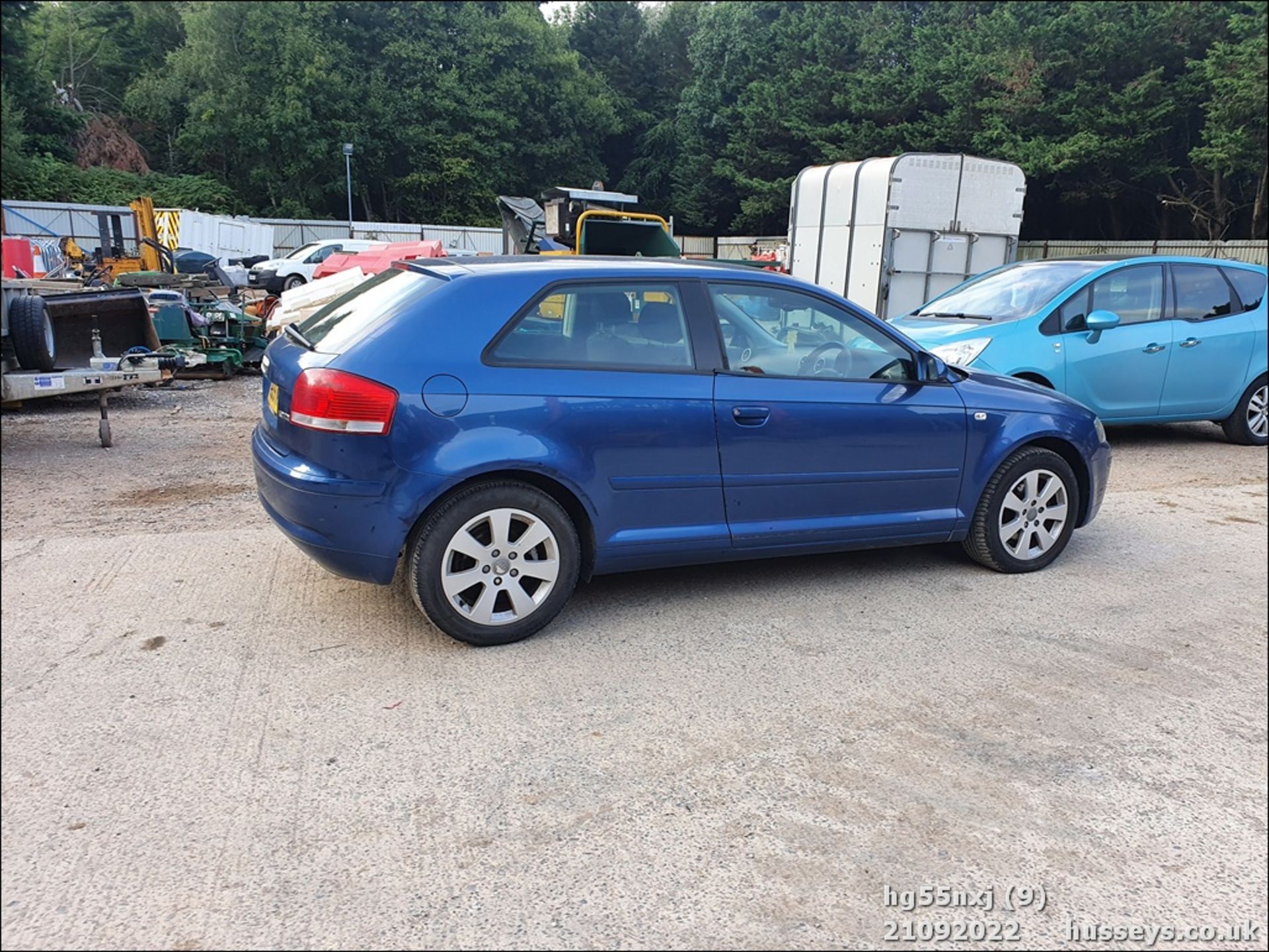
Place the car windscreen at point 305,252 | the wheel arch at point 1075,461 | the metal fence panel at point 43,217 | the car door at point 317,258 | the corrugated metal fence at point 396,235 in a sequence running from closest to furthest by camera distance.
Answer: the metal fence panel at point 43,217
the wheel arch at point 1075,461
the car door at point 317,258
the car windscreen at point 305,252
the corrugated metal fence at point 396,235

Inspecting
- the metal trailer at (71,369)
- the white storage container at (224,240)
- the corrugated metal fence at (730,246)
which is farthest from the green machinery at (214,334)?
the corrugated metal fence at (730,246)

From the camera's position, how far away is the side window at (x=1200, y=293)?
802 cm

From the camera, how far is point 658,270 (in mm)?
4301

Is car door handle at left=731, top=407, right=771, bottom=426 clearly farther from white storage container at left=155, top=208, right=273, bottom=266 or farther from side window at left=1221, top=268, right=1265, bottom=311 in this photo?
white storage container at left=155, top=208, right=273, bottom=266

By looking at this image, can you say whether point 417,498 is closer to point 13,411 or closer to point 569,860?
point 569,860

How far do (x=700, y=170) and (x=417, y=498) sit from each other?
40.9 m

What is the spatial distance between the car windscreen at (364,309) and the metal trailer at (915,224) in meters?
10.7

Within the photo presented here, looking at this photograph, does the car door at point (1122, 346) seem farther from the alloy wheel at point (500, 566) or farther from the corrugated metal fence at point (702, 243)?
the alloy wheel at point (500, 566)

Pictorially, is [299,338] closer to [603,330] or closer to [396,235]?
[603,330]

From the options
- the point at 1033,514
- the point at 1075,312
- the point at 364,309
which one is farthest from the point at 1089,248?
the point at 364,309

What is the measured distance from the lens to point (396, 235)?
3416 cm

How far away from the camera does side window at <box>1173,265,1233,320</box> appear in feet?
26.3

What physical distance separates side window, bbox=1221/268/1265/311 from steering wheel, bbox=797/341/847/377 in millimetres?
5738

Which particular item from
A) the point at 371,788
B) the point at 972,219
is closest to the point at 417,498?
the point at 371,788
